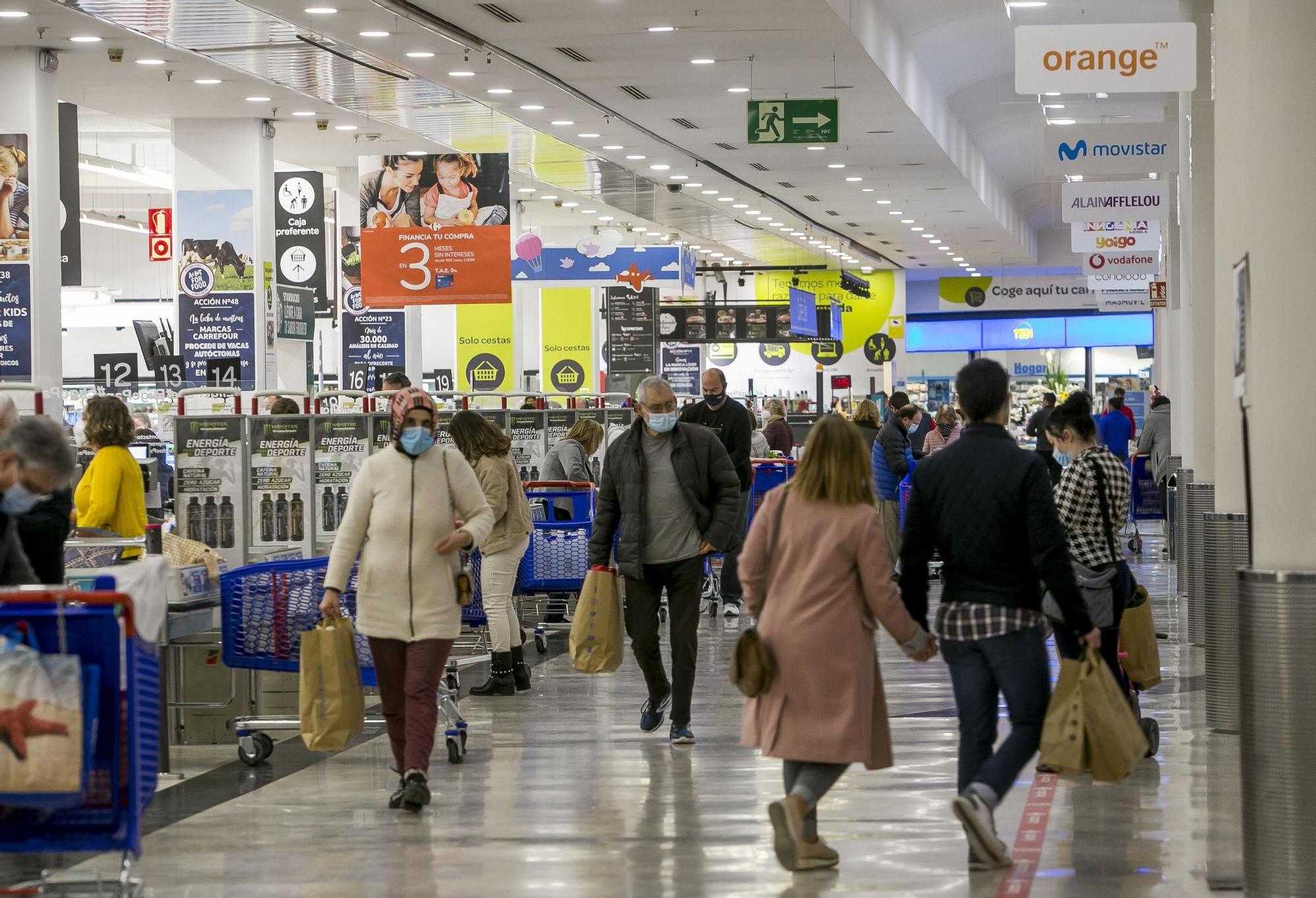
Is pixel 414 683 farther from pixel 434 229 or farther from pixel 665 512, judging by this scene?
pixel 434 229

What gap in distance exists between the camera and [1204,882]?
16.2 ft

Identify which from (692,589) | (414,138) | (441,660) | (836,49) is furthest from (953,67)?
(441,660)

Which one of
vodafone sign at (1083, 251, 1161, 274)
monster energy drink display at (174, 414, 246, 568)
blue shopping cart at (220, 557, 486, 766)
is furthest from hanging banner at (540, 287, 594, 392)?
blue shopping cart at (220, 557, 486, 766)

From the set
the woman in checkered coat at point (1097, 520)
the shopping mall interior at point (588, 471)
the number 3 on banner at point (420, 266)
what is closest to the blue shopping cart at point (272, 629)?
the shopping mall interior at point (588, 471)

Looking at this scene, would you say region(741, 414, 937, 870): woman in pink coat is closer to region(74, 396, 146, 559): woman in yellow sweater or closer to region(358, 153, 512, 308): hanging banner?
region(74, 396, 146, 559): woman in yellow sweater

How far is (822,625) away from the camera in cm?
486

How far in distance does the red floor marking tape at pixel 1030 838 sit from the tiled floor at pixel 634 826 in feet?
0.12

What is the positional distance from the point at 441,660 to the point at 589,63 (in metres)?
8.80

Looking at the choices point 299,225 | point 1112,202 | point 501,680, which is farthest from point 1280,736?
point 299,225

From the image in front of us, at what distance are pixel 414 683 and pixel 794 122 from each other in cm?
931

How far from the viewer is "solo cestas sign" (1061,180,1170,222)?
16.1 metres

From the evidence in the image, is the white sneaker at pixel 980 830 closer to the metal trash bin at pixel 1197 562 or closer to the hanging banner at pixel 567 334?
the metal trash bin at pixel 1197 562

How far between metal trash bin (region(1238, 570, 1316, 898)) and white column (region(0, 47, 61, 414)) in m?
11.4

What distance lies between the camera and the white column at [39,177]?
1368cm
